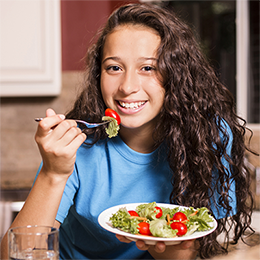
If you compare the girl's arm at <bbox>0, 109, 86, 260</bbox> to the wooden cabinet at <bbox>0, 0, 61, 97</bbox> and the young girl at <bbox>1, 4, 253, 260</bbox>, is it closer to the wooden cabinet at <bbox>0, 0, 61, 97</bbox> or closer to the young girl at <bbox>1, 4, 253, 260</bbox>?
the young girl at <bbox>1, 4, 253, 260</bbox>

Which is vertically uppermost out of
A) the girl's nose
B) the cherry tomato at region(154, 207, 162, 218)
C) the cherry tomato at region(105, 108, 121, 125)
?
the girl's nose

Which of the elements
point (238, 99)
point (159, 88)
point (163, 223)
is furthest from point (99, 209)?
point (238, 99)

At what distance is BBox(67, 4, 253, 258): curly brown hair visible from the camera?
1153 mm

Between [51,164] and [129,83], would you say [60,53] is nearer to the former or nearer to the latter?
[129,83]

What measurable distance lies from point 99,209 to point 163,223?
0.39 m

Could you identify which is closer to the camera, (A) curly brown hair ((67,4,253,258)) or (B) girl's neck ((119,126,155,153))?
(A) curly brown hair ((67,4,253,258))

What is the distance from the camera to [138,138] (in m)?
1.27

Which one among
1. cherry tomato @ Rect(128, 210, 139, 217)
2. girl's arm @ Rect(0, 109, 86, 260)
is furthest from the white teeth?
cherry tomato @ Rect(128, 210, 139, 217)

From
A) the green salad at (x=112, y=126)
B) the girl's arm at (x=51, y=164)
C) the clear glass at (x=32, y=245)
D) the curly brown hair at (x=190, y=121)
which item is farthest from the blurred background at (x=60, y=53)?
the clear glass at (x=32, y=245)

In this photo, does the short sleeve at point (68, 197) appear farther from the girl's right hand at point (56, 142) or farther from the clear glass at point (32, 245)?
the clear glass at point (32, 245)

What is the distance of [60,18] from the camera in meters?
2.71

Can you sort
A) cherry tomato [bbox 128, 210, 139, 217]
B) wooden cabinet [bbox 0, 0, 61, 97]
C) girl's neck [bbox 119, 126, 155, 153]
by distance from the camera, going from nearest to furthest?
1. cherry tomato [bbox 128, 210, 139, 217]
2. girl's neck [bbox 119, 126, 155, 153]
3. wooden cabinet [bbox 0, 0, 61, 97]

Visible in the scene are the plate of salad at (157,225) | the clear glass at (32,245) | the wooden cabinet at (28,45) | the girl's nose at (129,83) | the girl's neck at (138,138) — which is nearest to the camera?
the clear glass at (32,245)

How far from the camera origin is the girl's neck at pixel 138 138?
126 centimetres
